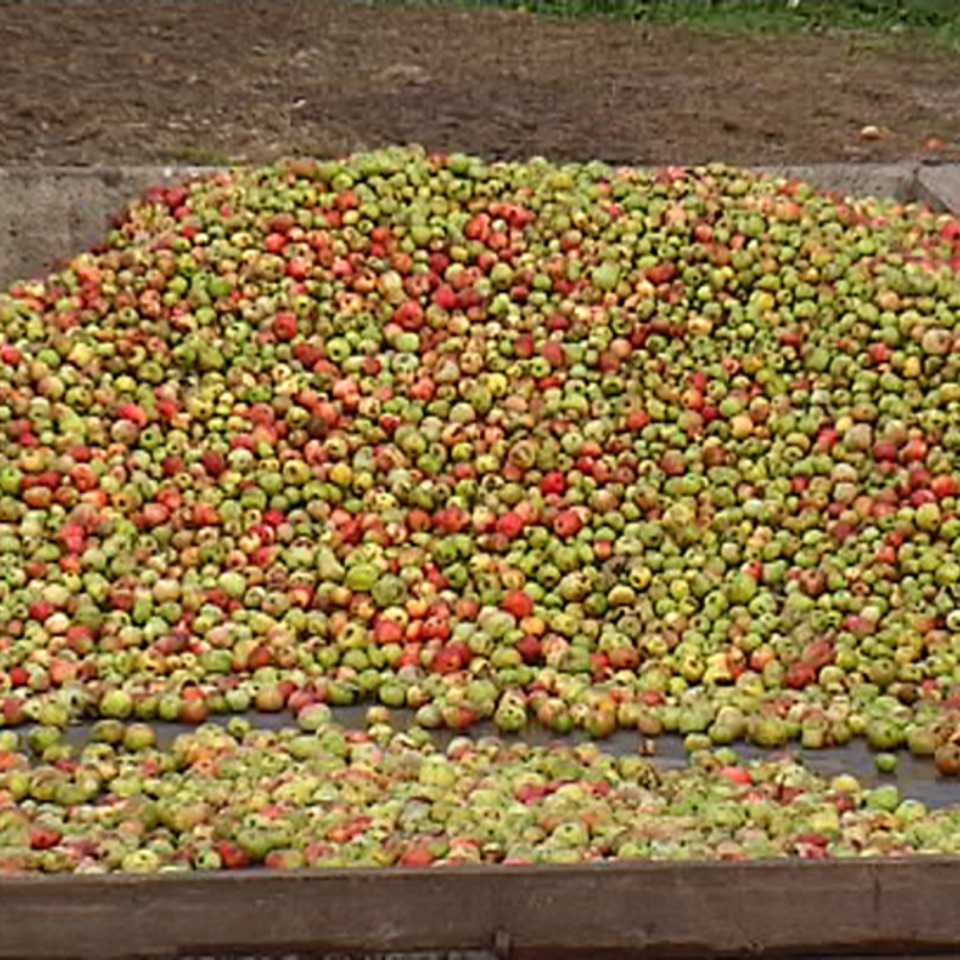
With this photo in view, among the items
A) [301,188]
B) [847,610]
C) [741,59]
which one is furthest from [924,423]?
[741,59]

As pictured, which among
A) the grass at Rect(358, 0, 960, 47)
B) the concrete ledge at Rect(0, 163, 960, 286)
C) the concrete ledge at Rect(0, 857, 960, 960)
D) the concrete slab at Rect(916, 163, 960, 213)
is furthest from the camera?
the grass at Rect(358, 0, 960, 47)

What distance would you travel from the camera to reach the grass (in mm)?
14648

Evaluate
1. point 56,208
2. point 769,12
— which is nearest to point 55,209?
point 56,208

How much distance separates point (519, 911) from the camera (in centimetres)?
345

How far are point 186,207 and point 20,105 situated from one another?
141 inches

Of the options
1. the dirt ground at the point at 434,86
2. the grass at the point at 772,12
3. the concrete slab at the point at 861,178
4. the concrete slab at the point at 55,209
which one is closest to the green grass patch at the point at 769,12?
the grass at the point at 772,12

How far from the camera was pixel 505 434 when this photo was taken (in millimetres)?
6422

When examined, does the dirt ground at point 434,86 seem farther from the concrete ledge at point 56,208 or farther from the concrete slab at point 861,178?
the concrete ledge at point 56,208

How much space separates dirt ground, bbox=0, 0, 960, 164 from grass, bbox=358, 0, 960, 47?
410mm

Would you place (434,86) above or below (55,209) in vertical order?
above

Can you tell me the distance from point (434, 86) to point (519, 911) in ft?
28.7

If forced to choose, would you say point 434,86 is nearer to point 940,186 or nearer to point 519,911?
point 940,186

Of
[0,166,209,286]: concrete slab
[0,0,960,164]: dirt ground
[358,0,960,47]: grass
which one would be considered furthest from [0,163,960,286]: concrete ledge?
[358,0,960,47]: grass

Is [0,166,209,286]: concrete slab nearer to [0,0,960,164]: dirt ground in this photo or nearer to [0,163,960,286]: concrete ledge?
[0,163,960,286]: concrete ledge
